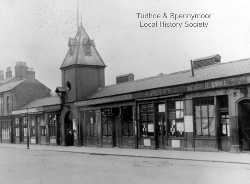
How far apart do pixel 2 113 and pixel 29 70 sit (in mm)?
9186

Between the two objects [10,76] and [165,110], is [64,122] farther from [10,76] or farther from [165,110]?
[10,76]

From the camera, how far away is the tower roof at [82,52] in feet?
127

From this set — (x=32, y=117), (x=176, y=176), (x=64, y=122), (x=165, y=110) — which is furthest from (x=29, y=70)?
(x=176, y=176)

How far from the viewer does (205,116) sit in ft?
75.0

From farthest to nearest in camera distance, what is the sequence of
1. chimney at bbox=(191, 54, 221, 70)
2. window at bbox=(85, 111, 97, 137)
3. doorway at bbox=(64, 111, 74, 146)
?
doorway at bbox=(64, 111, 74, 146)
window at bbox=(85, 111, 97, 137)
chimney at bbox=(191, 54, 221, 70)

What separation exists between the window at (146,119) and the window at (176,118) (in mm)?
1806

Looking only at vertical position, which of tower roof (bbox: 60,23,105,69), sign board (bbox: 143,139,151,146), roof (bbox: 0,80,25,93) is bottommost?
sign board (bbox: 143,139,151,146)

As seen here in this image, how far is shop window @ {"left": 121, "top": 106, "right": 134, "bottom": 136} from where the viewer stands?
96.3 ft

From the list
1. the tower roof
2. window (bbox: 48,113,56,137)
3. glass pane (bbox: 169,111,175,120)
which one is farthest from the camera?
window (bbox: 48,113,56,137)

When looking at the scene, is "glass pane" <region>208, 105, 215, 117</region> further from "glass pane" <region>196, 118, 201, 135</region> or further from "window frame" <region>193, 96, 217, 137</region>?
"glass pane" <region>196, 118, 201, 135</region>

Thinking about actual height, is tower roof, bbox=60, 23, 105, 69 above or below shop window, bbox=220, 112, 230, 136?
above

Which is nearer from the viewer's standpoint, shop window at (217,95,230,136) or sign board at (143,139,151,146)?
shop window at (217,95,230,136)

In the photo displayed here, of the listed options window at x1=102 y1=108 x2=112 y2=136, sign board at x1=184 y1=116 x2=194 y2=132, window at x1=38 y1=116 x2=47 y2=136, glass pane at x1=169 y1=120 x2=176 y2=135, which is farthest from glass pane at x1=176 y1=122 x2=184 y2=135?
window at x1=38 y1=116 x2=47 y2=136

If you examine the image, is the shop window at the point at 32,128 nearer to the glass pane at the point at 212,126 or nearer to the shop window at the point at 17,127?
the shop window at the point at 17,127
